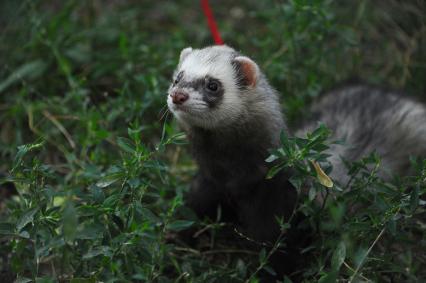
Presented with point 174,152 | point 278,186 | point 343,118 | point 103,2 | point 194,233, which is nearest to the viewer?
point 278,186

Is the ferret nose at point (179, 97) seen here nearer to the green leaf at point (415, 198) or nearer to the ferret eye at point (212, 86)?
the ferret eye at point (212, 86)

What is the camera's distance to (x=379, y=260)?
7.09ft

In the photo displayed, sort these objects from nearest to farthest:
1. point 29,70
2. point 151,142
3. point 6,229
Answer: point 6,229 < point 151,142 < point 29,70

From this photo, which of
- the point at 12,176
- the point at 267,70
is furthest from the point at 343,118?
the point at 12,176

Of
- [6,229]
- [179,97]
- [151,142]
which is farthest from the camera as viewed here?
[151,142]

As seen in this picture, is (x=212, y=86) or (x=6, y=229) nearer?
(x=6, y=229)

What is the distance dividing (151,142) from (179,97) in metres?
1.16

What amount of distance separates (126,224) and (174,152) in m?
1.28

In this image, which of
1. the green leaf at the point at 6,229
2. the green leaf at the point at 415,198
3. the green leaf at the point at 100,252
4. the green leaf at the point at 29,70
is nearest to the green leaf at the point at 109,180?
the green leaf at the point at 100,252

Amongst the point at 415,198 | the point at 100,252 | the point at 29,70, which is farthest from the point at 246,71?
the point at 29,70

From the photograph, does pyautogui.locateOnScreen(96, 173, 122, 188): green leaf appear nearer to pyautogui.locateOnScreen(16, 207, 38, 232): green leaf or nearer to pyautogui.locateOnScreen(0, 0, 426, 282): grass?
pyautogui.locateOnScreen(0, 0, 426, 282): grass

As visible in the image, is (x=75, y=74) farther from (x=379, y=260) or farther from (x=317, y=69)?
(x=379, y=260)

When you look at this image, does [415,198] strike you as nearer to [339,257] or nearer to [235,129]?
[339,257]

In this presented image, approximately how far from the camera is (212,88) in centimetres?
243
